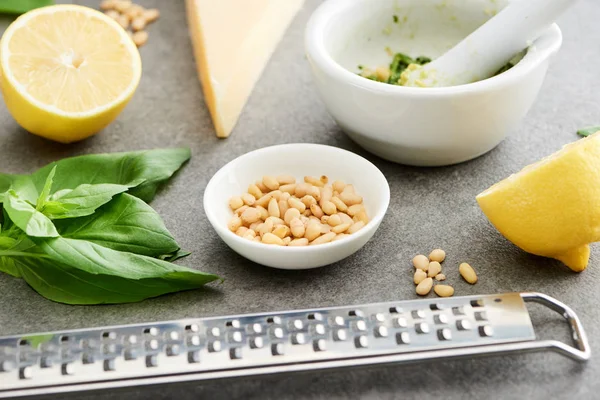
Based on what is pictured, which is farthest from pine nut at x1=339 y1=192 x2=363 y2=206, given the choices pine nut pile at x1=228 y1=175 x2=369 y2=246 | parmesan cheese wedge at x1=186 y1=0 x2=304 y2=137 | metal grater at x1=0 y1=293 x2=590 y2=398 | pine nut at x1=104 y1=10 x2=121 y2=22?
pine nut at x1=104 y1=10 x2=121 y2=22

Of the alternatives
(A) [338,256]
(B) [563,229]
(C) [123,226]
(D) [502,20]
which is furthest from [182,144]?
(B) [563,229]

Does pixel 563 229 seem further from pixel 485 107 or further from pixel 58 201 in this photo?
pixel 58 201

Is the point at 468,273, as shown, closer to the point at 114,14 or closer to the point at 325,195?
the point at 325,195

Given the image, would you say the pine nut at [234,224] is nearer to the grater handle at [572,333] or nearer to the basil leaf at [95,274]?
the basil leaf at [95,274]

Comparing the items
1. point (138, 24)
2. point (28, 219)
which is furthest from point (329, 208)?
point (138, 24)

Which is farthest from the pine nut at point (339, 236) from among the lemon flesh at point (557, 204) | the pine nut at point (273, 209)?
the lemon flesh at point (557, 204)
